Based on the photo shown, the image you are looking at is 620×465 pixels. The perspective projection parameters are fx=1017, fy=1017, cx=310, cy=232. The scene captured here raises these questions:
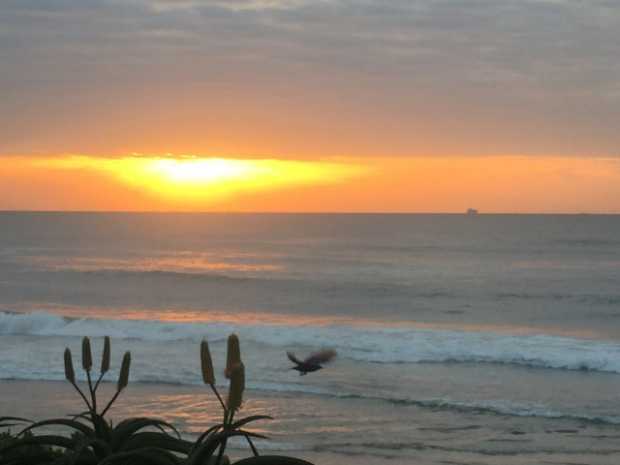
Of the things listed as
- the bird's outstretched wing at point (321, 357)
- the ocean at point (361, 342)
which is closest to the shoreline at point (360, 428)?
the ocean at point (361, 342)

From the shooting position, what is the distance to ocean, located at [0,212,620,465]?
13438 millimetres

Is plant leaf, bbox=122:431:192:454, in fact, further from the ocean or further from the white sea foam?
the white sea foam

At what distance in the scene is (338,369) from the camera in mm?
20047

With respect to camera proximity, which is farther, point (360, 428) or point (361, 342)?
point (361, 342)

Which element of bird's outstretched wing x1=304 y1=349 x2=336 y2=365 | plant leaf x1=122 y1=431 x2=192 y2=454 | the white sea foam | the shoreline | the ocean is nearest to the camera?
plant leaf x1=122 y1=431 x2=192 y2=454

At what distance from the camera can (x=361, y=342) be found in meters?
25.6

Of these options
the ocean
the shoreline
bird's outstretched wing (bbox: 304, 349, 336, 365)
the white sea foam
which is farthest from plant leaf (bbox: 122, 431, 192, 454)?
the white sea foam

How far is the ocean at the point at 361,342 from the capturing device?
13438 mm

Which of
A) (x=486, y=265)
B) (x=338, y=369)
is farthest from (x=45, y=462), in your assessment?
(x=486, y=265)

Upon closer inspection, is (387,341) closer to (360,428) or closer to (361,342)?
(361,342)

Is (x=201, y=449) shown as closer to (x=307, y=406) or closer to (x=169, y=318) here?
(x=307, y=406)

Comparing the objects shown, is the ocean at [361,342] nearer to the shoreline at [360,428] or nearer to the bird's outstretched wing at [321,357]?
the shoreline at [360,428]

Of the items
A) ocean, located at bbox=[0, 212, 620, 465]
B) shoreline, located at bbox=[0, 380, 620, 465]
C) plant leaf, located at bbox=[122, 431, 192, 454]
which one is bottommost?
plant leaf, located at bbox=[122, 431, 192, 454]

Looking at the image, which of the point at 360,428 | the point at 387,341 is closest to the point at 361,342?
the point at 387,341
